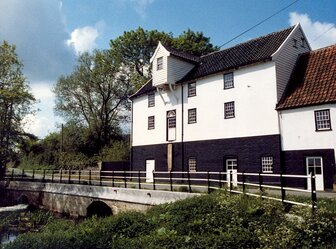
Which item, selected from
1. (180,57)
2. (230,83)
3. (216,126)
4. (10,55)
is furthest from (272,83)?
(10,55)

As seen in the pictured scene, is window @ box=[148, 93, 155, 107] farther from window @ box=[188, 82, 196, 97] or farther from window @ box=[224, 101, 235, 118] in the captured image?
window @ box=[224, 101, 235, 118]

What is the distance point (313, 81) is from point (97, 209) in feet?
54.6

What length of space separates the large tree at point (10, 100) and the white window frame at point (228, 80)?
15409mm

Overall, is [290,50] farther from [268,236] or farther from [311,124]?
[268,236]

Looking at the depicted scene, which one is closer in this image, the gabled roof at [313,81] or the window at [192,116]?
the gabled roof at [313,81]

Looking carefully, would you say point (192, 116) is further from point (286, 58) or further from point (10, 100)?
point (10, 100)

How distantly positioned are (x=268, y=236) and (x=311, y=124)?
11385mm

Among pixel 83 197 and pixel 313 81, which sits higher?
pixel 313 81

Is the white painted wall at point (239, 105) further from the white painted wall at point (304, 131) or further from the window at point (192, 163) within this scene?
the window at point (192, 163)

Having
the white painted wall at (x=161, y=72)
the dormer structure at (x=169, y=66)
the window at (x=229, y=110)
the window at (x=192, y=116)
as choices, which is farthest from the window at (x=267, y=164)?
the white painted wall at (x=161, y=72)

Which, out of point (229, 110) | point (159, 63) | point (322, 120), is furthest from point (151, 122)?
point (322, 120)

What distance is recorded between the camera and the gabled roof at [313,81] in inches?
736

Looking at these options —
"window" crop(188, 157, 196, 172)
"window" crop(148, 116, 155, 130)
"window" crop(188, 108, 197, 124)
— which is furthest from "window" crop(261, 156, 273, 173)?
"window" crop(148, 116, 155, 130)

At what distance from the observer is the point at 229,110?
894 inches
